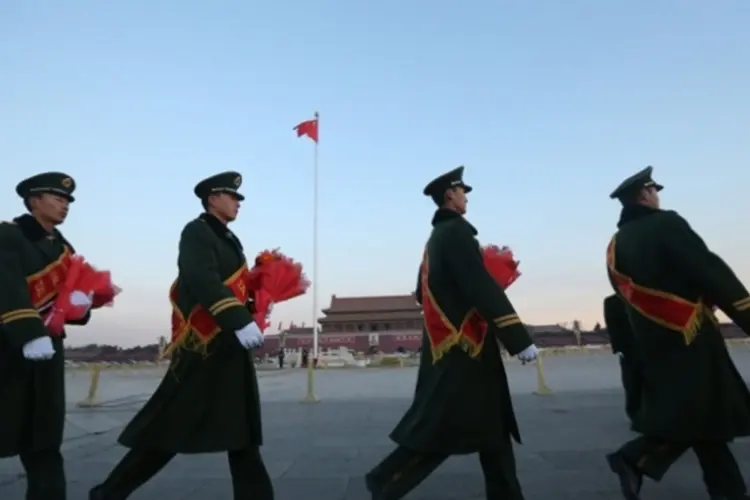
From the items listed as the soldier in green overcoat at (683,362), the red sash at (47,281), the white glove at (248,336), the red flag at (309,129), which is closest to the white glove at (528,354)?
the soldier in green overcoat at (683,362)

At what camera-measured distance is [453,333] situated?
3.01 metres

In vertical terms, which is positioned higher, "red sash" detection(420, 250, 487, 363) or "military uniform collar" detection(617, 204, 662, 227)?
"military uniform collar" detection(617, 204, 662, 227)

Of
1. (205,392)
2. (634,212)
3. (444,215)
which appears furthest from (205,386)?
(634,212)

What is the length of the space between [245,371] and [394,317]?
174 feet

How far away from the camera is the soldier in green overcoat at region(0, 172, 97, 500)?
9.02ft

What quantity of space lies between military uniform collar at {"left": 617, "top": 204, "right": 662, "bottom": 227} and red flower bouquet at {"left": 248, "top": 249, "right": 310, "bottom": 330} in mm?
1875

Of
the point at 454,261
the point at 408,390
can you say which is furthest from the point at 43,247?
the point at 408,390

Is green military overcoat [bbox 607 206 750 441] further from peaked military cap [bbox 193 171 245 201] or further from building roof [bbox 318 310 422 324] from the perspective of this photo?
building roof [bbox 318 310 422 324]

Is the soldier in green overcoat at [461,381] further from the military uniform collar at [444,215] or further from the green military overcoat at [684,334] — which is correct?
the green military overcoat at [684,334]

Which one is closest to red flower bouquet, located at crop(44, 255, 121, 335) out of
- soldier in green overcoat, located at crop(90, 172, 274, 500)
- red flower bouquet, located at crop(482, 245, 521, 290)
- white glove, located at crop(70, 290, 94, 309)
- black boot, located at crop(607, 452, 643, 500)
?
white glove, located at crop(70, 290, 94, 309)

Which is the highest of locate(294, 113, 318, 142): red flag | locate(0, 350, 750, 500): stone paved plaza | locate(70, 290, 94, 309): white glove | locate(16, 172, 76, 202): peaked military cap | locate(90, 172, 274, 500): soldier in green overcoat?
locate(294, 113, 318, 142): red flag

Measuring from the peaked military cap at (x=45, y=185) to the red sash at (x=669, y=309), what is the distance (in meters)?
3.07

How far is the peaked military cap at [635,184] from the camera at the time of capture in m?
3.46

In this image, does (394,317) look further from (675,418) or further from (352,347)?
(675,418)
